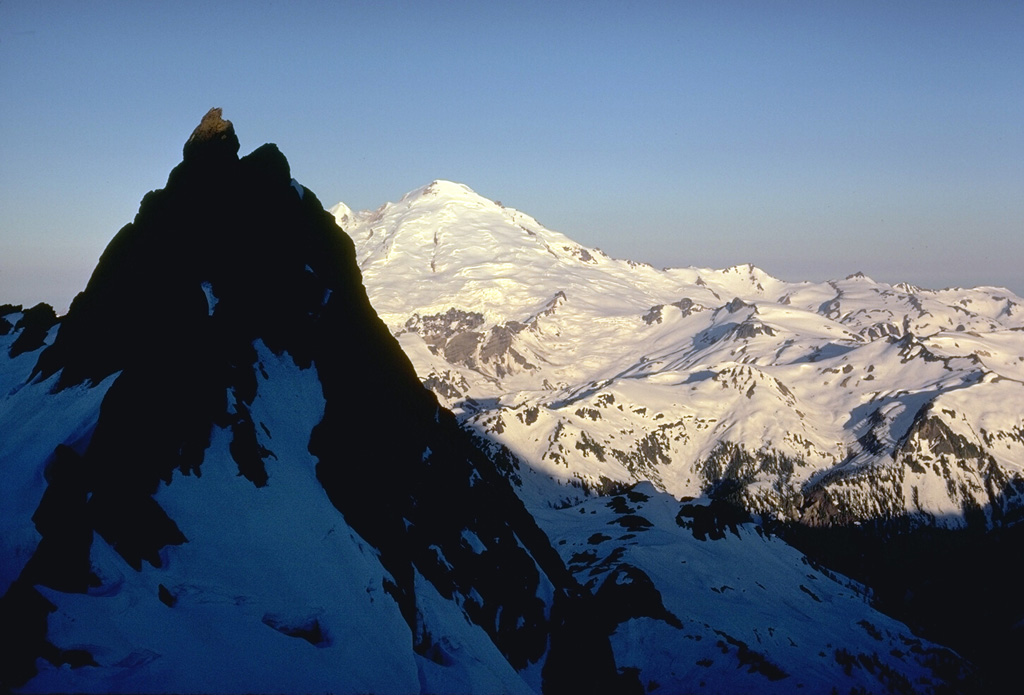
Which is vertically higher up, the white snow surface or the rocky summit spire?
the rocky summit spire

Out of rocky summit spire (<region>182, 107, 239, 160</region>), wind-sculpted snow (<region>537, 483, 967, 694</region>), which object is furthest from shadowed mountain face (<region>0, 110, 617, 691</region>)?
wind-sculpted snow (<region>537, 483, 967, 694</region>)

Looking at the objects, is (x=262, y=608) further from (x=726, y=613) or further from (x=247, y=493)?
(x=726, y=613)

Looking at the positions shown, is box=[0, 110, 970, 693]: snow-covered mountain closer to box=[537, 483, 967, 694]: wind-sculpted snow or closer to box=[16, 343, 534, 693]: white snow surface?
box=[16, 343, 534, 693]: white snow surface

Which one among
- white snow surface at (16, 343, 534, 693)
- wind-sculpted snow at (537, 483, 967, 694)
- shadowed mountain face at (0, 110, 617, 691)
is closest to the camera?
white snow surface at (16, 343, 534, 693)

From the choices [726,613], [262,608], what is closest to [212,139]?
[262,608]

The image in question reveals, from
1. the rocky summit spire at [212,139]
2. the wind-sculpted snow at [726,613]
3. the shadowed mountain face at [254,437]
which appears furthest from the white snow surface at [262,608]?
the wind-sculpted snow at [726,613]

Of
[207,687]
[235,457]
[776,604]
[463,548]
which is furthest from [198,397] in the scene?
[776,604]

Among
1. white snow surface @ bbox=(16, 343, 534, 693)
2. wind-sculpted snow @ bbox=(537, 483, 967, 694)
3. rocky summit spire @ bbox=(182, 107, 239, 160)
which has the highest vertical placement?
rocky summit spire @ bbox=(182, 107, 239, 160)

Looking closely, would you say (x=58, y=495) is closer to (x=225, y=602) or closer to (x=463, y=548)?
(x=225, y=602)
